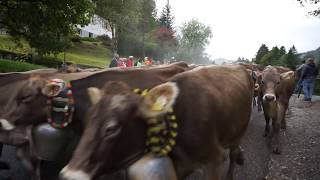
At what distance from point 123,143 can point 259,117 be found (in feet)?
30.2

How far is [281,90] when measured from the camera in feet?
31.2

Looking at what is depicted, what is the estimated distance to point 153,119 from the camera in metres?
4.02

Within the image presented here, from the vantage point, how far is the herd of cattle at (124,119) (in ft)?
12.7

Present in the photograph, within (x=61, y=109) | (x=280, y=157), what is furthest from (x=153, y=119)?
(x=280, y=157)

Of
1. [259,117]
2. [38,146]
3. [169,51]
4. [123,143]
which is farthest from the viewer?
[169,51]

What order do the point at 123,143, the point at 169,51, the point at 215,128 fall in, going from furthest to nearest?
the point at 169,51 → the point at 215,128 → the point at 123,143

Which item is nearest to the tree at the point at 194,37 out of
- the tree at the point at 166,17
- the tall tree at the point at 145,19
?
the tree at the point at 166,17

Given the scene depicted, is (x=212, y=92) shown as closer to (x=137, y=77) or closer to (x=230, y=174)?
(x=137, y=77)

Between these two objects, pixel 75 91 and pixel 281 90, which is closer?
pixel 75 91

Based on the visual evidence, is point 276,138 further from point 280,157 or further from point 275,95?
point 275,95

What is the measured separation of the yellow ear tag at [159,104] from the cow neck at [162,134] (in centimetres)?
10

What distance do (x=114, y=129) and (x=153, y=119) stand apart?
41 centimetres

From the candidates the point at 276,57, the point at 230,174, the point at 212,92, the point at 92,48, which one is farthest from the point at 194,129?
the point at 92,48

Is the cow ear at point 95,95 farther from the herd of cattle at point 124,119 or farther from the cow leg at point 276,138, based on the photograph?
the cow leg at point 276,138
